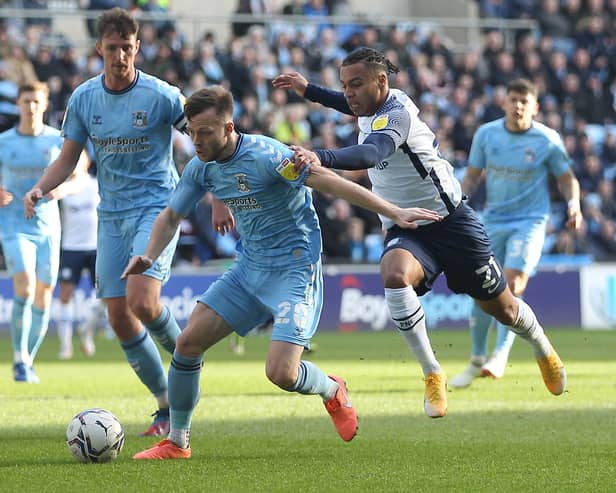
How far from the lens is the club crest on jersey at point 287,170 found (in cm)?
711

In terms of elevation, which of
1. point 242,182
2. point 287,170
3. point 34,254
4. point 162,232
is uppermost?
point 287,170

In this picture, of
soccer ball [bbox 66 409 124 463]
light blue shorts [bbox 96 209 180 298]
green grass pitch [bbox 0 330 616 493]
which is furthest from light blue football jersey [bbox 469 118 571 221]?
soccer ball [bbox 66 409 124 463]

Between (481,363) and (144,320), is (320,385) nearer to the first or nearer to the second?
(144,320)

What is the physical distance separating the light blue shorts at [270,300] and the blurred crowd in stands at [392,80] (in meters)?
12.6

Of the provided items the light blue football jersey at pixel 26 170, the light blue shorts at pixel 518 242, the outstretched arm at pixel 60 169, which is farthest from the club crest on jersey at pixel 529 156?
the outstretched arm at pixel 60 169

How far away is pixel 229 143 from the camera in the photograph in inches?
285

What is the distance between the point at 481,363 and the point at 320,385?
4498 millimetres

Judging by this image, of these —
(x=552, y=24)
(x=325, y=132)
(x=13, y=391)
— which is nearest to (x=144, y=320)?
(x=13, y=391)

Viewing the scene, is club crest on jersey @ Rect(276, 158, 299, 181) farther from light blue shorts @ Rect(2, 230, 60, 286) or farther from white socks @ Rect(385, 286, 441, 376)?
light blue shorts @ Rect(2, 230, 60, 286)

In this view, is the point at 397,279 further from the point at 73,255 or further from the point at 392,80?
the point at 392,80

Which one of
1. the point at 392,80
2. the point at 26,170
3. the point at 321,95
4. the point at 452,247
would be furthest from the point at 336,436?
the point at 392,80

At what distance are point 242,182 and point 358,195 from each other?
0.76m

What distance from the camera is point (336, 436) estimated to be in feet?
27.8

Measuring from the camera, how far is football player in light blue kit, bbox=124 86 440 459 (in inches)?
286
